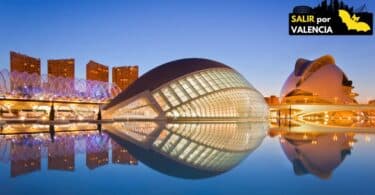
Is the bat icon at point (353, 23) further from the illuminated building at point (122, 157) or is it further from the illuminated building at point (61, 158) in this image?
the illuminated building at point (61, 158)

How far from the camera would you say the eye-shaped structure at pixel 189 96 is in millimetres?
36406

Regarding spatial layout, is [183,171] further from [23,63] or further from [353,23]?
[23,63]

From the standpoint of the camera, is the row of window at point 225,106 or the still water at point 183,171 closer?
the still water at point 183,171

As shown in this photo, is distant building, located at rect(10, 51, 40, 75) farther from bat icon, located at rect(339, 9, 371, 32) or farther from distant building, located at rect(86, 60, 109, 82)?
→ bat icon, located at rect(339, 9, 371, 32)

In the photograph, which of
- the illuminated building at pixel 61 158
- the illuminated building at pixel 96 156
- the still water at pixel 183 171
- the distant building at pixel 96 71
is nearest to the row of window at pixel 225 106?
the illuminated building at pixel 96 156

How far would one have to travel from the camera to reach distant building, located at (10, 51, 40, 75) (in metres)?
88.6

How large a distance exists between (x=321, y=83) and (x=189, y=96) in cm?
5197

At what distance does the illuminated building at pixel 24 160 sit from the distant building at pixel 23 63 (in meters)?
86.8

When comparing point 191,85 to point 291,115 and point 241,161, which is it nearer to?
point 241,161

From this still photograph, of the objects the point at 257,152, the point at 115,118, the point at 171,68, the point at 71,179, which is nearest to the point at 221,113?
the point at 171,68

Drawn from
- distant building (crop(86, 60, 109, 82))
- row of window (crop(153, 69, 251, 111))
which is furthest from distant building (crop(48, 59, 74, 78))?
row of window (crop(153, 69, 251, 111))

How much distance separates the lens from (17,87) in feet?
198

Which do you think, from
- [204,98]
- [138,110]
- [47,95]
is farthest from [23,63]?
[204,98]

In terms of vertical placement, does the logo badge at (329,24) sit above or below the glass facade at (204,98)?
above
